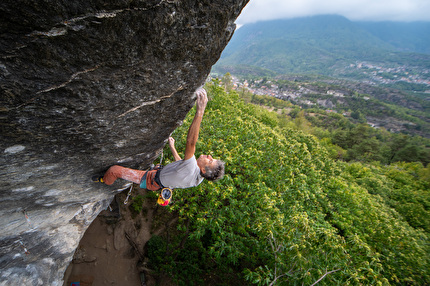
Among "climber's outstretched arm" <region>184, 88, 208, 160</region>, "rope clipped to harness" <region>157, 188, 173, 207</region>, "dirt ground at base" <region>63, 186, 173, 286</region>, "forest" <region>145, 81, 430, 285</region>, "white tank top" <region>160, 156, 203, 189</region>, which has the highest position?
"climber's outstretched arm" <region>184, 88, 208, 160</region>

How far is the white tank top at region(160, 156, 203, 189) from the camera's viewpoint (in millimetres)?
3877

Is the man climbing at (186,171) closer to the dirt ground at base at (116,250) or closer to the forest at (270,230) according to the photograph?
the forest at (270,230)

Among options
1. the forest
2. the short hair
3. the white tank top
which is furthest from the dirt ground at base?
the short hair

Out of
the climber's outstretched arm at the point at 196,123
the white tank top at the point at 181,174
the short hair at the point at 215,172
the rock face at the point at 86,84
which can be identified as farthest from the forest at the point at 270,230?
the rock face at the point at 86,84

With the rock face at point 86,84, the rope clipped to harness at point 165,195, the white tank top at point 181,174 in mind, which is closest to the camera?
the rock face at point 86,84

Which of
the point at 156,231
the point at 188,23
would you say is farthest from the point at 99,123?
the point at 156,231

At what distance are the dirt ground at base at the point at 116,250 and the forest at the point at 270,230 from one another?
559 mm

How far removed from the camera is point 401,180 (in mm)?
23375

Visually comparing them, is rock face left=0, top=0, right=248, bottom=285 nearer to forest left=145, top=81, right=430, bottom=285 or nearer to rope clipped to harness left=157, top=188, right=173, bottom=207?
rope clipped to harness left=157, top=188, right=173, bottom=207

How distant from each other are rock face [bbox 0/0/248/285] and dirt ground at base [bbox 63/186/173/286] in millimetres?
4897

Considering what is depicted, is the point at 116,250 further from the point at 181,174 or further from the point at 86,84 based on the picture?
the point at 86,84

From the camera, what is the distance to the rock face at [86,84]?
2012mm

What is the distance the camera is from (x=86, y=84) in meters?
2.56

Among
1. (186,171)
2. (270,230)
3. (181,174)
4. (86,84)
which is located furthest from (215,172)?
(270,230)
